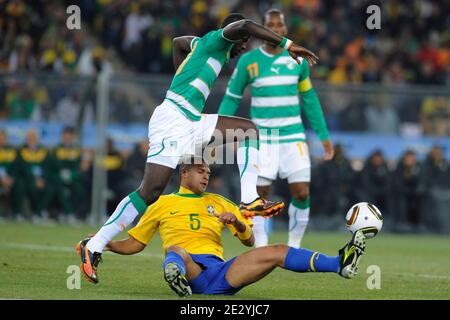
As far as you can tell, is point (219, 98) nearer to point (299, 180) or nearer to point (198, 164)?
point (299, 180)

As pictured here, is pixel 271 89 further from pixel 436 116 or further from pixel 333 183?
pixel 436 116

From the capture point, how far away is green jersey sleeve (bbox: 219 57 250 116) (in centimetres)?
1194

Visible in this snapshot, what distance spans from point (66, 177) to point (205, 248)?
10951mm

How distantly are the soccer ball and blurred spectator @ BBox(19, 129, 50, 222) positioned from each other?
432 inches

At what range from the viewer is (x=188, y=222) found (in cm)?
845

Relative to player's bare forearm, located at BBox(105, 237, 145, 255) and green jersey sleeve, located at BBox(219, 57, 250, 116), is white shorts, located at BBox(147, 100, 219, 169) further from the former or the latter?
green jersey sleeve, located at BBox(219, 57, 250, 116)

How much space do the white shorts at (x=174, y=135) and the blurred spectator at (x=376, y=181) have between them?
10512 mm

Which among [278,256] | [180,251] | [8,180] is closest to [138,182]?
[8,180]

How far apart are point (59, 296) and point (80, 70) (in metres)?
13.5

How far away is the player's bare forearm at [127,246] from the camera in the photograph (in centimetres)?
858

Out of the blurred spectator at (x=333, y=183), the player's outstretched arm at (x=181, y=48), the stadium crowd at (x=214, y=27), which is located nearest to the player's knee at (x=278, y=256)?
the player's outstretched arm at (x=181, y=48)

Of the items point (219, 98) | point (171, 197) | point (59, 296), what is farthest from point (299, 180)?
point (219, 98)

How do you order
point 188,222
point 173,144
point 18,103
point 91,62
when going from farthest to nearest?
point 91,62
point 18,103
point 173,144
point 188,222

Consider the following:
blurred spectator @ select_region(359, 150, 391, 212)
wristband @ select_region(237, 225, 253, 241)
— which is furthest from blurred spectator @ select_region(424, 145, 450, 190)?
wristband @ select_region(237, 225, 253, 241)
